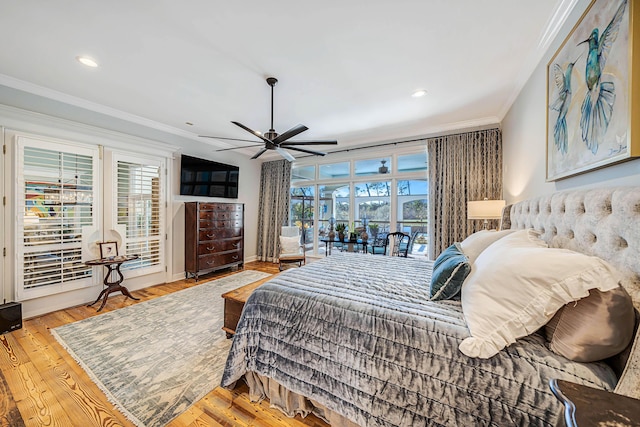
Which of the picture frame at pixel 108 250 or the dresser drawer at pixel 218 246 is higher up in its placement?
the picture frame at pixel 108 250

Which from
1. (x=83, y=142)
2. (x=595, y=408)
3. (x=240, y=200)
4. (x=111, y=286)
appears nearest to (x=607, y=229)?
(x=595, y=408)

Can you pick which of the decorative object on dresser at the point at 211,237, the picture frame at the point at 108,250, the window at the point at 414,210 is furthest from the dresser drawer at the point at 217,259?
the window at the point at 414,210

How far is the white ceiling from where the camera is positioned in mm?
1747

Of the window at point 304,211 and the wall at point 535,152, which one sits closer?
the wall at point 535,152

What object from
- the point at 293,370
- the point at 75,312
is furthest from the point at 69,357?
the point at 293,370

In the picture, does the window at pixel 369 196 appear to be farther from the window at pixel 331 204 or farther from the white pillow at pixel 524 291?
the white pillow at pixel 524 291

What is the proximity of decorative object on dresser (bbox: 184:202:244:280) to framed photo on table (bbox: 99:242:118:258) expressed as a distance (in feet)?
3.71

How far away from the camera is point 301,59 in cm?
229

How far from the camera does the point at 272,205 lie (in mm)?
5969

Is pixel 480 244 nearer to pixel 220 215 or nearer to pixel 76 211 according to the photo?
pixel 220 215

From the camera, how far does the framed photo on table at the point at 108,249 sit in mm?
3305

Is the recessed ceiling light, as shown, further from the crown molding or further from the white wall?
the crown molding

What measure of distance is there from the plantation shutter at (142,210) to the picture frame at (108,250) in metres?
0.28

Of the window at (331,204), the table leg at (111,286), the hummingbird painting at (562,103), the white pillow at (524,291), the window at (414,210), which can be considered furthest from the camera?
the window at (331,204)
